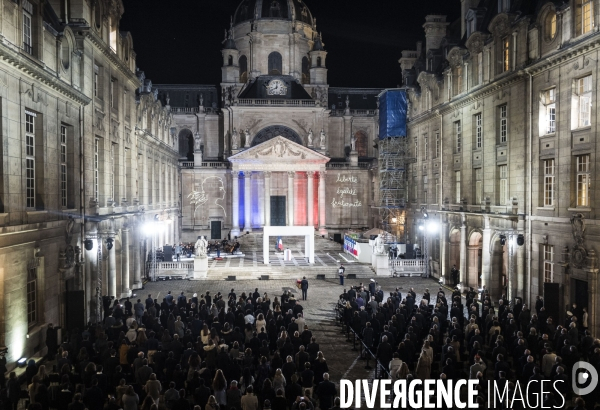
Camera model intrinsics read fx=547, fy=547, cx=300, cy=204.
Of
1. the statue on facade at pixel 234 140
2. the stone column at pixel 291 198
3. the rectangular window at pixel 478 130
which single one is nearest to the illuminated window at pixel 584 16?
the rectangular window at pixel 478 130

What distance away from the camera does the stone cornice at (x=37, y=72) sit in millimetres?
16156

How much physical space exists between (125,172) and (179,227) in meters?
27.1

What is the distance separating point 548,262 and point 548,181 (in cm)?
372

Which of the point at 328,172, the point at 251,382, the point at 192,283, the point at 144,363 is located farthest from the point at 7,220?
the point at 328,172

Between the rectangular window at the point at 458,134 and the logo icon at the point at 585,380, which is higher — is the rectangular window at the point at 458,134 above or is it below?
above

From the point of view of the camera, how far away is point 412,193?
45.0 metres

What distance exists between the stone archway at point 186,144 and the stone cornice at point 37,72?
4210cm

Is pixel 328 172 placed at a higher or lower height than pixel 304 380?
higher

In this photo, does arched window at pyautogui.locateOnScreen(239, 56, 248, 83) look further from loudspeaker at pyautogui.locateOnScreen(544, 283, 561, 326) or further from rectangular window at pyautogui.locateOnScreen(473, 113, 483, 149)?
loudspeaker at pyautogui.locateOnScreen(544, 283, 561, 326)

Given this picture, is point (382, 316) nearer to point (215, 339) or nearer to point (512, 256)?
point (215, 339)

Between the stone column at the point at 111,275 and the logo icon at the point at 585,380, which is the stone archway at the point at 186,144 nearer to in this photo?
the stone column at the point at 111,275

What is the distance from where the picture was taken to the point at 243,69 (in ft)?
222

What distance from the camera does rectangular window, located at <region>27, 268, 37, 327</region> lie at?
19.0m

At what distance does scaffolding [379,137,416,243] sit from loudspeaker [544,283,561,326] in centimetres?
2416
